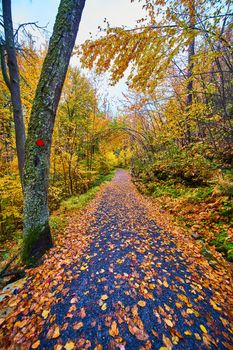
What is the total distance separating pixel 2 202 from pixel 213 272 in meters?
7.53

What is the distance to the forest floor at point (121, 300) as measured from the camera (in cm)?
157

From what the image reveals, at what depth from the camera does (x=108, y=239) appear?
140 inches

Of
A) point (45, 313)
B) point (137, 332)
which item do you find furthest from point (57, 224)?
point (137, 332)

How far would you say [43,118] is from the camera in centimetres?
274

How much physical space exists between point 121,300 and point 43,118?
311 centimetres

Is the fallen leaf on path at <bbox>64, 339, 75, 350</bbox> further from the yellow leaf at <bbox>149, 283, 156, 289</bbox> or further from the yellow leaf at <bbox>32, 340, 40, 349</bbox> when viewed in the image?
the yellow leaf at <bbox>149, 283, 156, 289</bbox>

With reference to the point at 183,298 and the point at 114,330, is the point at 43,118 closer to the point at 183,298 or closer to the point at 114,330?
the point at 114,330

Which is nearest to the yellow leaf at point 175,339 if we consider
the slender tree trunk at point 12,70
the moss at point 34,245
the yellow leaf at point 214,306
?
the yellow leaf at point 214,306

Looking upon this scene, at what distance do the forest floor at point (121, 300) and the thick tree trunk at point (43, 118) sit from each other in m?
0.65

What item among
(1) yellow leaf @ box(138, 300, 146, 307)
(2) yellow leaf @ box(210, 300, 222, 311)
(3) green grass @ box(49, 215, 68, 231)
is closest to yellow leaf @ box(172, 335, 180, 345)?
(1) yellow leaf @ box(138, 300, 146, 307)

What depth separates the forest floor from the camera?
5.14 feet

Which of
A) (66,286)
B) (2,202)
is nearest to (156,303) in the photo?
(66,286)

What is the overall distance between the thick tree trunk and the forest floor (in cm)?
65

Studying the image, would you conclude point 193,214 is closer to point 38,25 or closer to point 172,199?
point 172,199
